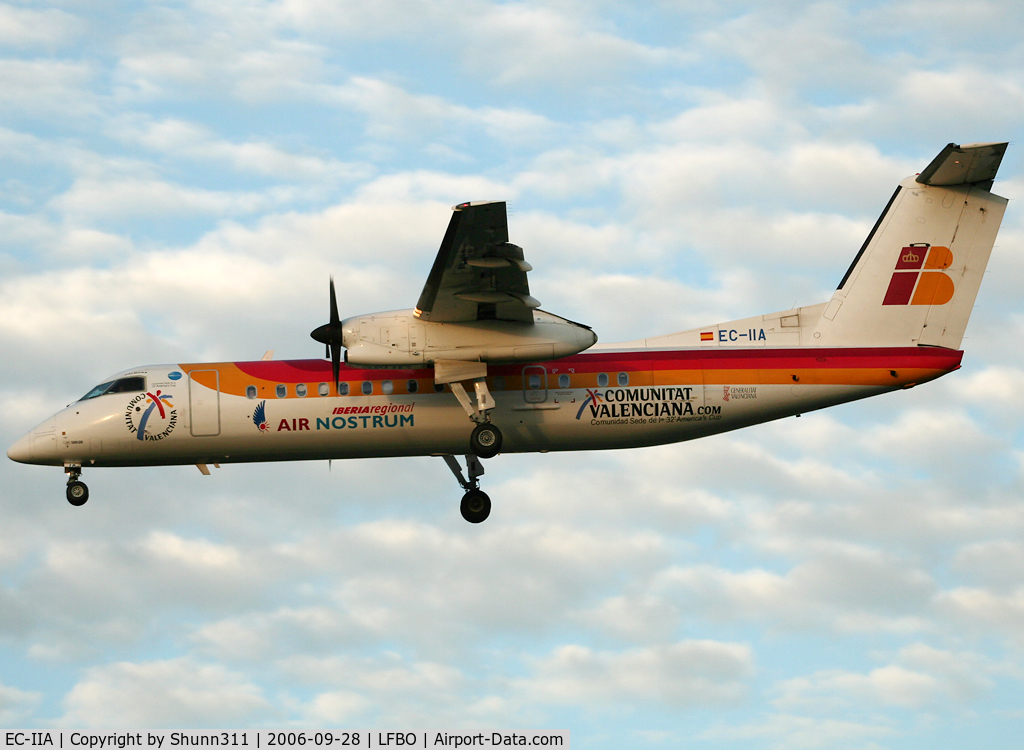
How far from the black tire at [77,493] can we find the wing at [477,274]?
26.8 feet

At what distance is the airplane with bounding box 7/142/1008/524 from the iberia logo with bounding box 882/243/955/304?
3 cm

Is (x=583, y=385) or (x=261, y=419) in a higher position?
(x=583, y=385)

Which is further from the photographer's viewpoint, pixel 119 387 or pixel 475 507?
pixel 475 507

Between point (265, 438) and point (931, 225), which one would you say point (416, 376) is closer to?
point (265, 438)

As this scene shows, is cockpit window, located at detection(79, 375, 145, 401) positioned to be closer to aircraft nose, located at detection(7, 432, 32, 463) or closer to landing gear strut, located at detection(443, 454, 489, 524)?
aircraft nose, located at detection(7, 432, 32, 463)

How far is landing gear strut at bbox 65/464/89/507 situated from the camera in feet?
82.4

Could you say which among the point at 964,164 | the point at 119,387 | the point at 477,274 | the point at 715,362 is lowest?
the point at 715,362

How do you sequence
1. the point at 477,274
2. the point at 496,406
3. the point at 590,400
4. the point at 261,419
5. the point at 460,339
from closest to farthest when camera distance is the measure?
the point at 477,274 → the point at 460,339 → the point at 496,406 → the point at 590,400 → the point at 261,419

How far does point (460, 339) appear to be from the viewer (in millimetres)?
23578

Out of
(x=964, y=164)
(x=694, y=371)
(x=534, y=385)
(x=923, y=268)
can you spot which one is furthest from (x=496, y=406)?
(x=964, y=164)

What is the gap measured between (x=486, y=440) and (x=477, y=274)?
3.64 metres

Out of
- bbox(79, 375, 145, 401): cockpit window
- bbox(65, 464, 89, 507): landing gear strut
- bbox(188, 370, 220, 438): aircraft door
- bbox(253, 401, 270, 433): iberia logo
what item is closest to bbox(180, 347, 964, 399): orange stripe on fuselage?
bbox(188, 370, 220, 438): aircraft door

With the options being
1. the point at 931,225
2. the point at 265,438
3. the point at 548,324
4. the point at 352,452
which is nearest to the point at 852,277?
the point at 931,225

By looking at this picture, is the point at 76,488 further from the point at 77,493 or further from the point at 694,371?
the point at 694,371
